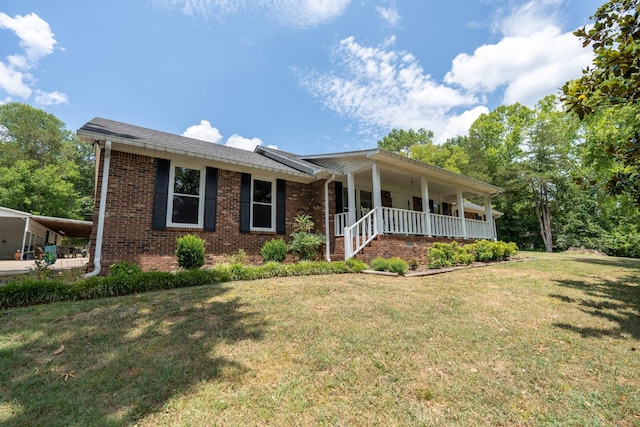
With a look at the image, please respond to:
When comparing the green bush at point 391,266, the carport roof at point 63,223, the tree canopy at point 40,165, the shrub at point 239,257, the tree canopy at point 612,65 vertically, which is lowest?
the green bush at point 391,266

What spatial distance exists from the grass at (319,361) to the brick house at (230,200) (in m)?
2.93

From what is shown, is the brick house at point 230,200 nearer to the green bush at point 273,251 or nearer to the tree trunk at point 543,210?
the green bush at point 273,251

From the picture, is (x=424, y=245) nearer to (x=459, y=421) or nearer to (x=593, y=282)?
(x=593, y=282)

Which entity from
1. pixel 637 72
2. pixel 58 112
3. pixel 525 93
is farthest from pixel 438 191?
pixel 58 112

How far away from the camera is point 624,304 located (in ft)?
16.1

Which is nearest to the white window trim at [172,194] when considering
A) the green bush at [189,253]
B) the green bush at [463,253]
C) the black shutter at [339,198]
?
the green bush at [189,253]

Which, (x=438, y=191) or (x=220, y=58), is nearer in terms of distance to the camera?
(x=220, y=58)

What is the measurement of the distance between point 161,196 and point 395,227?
7.31 meters

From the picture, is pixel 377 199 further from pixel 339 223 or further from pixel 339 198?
pixel 339 198

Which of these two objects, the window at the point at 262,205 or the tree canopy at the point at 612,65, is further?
the window at the point at 262,205

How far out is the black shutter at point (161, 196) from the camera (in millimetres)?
7422

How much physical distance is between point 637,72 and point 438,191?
38.9 ft

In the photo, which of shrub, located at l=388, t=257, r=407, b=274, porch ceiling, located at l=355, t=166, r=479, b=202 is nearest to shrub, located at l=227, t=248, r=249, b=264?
shrub, located at l=388, t=257, r=407, b=274

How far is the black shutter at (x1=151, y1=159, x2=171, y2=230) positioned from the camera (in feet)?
24.3
